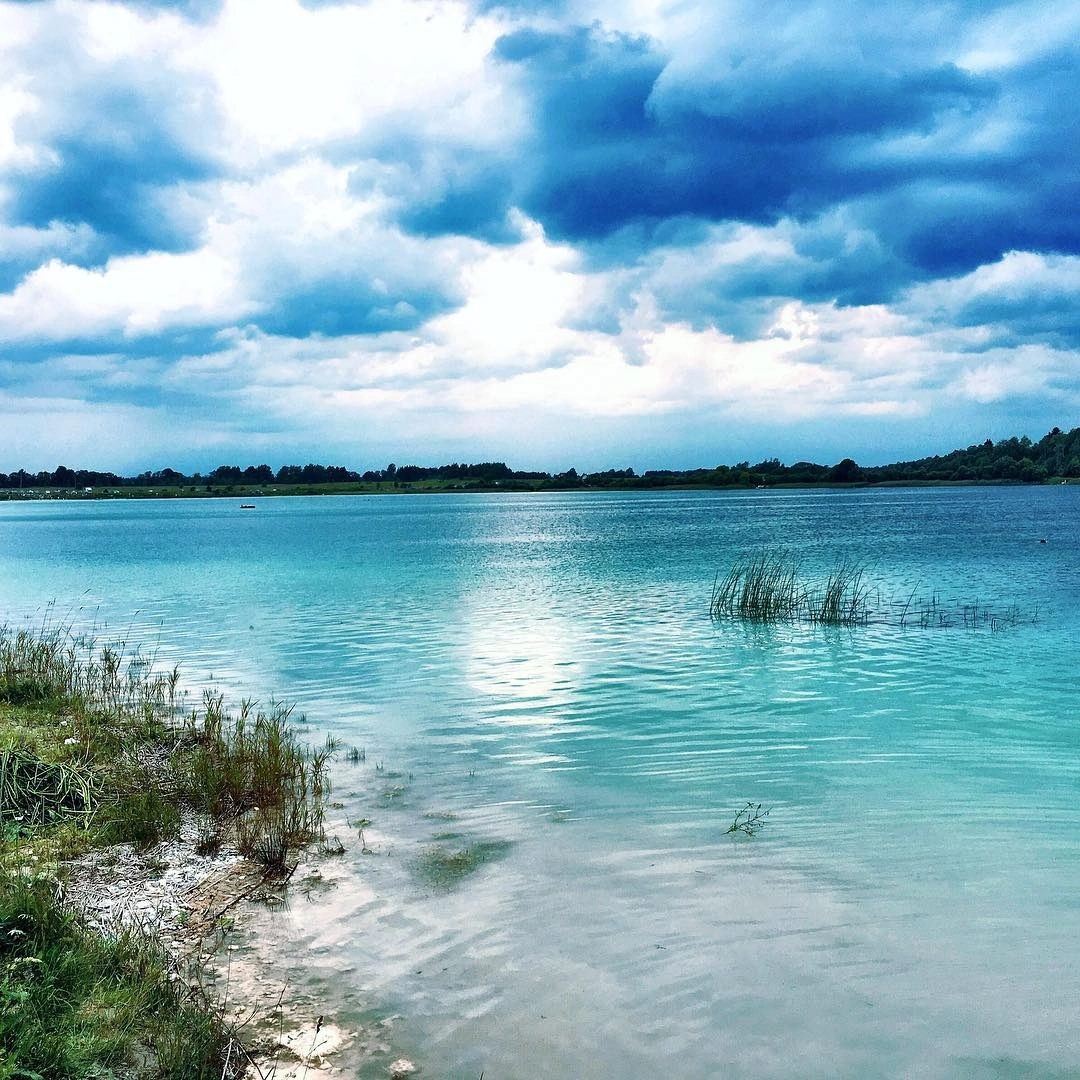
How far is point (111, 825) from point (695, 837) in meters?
6.73

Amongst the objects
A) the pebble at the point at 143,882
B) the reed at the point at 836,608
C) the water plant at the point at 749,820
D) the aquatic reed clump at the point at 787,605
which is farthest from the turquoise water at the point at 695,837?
the aquatic reed clump at the point at 787,605

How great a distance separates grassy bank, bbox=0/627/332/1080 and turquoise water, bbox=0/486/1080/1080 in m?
1.14

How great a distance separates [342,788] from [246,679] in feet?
30.4

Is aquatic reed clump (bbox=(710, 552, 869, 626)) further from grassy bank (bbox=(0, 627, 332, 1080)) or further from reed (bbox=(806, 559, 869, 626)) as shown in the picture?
grassy bank (bbox=(0, 627, 332, 1080))

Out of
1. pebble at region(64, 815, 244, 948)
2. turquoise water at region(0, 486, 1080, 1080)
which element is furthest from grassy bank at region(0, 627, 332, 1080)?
turquoise water at region(0, 486, 1080, 1080)

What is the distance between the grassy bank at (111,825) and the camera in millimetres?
5387

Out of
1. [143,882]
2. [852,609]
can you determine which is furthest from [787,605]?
[143,882]

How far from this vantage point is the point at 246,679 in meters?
20.6

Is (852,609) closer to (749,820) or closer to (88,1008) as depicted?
(749,820)

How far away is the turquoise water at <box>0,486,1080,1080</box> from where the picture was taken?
6539 millimetres

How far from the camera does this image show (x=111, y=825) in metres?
9.62

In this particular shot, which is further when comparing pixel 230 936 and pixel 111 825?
pixel 111 825

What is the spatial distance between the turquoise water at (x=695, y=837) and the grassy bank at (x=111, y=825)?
1.14 m

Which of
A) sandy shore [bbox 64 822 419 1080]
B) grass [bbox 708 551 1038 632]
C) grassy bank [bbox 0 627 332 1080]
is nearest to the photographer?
grassy bank [bbox 0 627 332 1080]
